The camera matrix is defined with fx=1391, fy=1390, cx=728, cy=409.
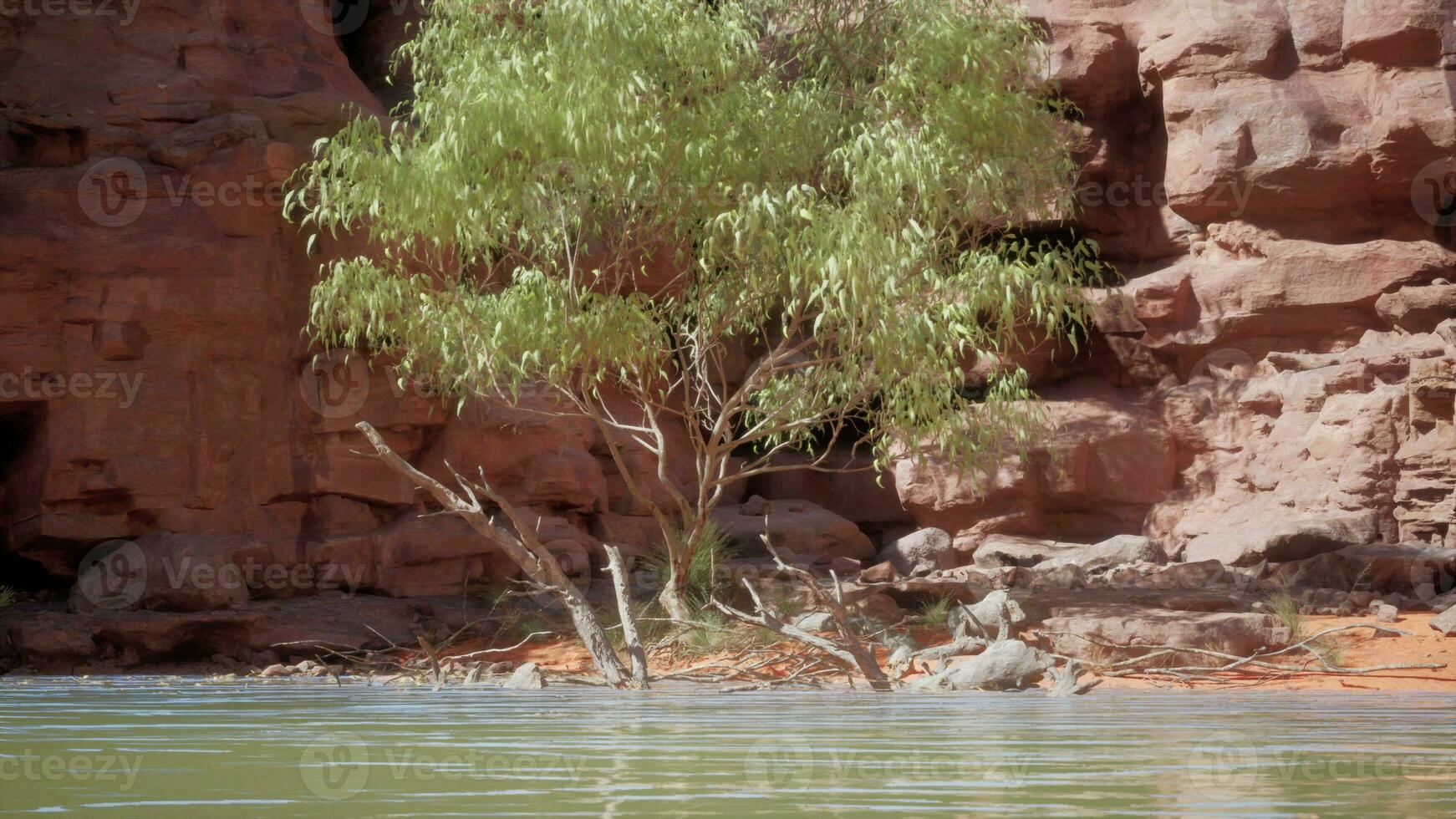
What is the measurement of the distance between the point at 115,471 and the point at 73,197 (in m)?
2.94

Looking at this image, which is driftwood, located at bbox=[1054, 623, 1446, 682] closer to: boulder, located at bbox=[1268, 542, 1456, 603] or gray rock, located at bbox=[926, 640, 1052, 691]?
gray rock, located at bbox=[926, 640, 1052, 691]

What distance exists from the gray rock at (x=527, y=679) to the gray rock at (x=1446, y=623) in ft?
23.7

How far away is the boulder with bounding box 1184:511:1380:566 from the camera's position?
1494 cm

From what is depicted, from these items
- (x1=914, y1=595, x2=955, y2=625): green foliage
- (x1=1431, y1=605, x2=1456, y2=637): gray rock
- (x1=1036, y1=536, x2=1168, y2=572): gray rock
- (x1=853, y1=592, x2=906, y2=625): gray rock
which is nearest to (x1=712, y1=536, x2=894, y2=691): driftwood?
(x1=914, y1=595, x2=955, y2=625): green foliage

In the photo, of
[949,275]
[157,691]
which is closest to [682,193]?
[949,275]

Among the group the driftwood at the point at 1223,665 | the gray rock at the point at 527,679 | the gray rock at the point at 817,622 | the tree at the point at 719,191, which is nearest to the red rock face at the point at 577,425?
the tree at the point at 719,191

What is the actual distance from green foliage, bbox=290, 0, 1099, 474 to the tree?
0.03m

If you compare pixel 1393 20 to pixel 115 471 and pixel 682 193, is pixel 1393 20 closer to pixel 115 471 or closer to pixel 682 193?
pixel 682 193

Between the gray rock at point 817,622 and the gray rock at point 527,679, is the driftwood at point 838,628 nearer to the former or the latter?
the gray rock at point 527,679

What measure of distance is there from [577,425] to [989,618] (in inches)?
270

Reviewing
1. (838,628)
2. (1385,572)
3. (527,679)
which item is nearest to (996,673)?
(838,628)

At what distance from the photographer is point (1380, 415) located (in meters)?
15.8

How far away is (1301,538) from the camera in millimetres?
14953

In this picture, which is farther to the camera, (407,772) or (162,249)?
(162,249)
